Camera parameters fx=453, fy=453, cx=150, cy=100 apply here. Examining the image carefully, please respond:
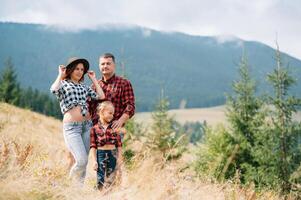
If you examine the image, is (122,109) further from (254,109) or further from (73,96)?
(254,109)

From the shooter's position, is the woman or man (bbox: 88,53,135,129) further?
man (bbox: 88,53,135,129)

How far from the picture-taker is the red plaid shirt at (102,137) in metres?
5.79

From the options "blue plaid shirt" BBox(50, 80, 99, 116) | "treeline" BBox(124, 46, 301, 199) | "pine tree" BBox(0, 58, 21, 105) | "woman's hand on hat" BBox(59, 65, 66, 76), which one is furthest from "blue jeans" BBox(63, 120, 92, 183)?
"pine tree" BBox(0, 58, 21, 105)

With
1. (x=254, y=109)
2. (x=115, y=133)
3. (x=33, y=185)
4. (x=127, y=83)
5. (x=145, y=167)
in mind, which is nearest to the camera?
(x=33, y=185)

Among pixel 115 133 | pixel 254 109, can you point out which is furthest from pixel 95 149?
pixel 254 109

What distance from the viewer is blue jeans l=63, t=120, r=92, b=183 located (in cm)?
544

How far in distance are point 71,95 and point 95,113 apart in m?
0.64

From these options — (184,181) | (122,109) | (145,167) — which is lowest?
(184,181)

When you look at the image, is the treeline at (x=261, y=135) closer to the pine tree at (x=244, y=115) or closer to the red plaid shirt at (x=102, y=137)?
the pine tree at (x=244, y=115)

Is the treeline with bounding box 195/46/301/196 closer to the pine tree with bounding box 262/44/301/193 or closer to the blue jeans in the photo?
the pine tree with bounding box 262/44/301/193

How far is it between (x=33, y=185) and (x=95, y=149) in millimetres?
2049

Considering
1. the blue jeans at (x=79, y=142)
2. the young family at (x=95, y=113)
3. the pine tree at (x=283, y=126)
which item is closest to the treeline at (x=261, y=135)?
the pine tree at (x=283, y=126)

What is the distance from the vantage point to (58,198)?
3748 millimetres

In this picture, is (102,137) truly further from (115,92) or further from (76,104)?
(115,92)
